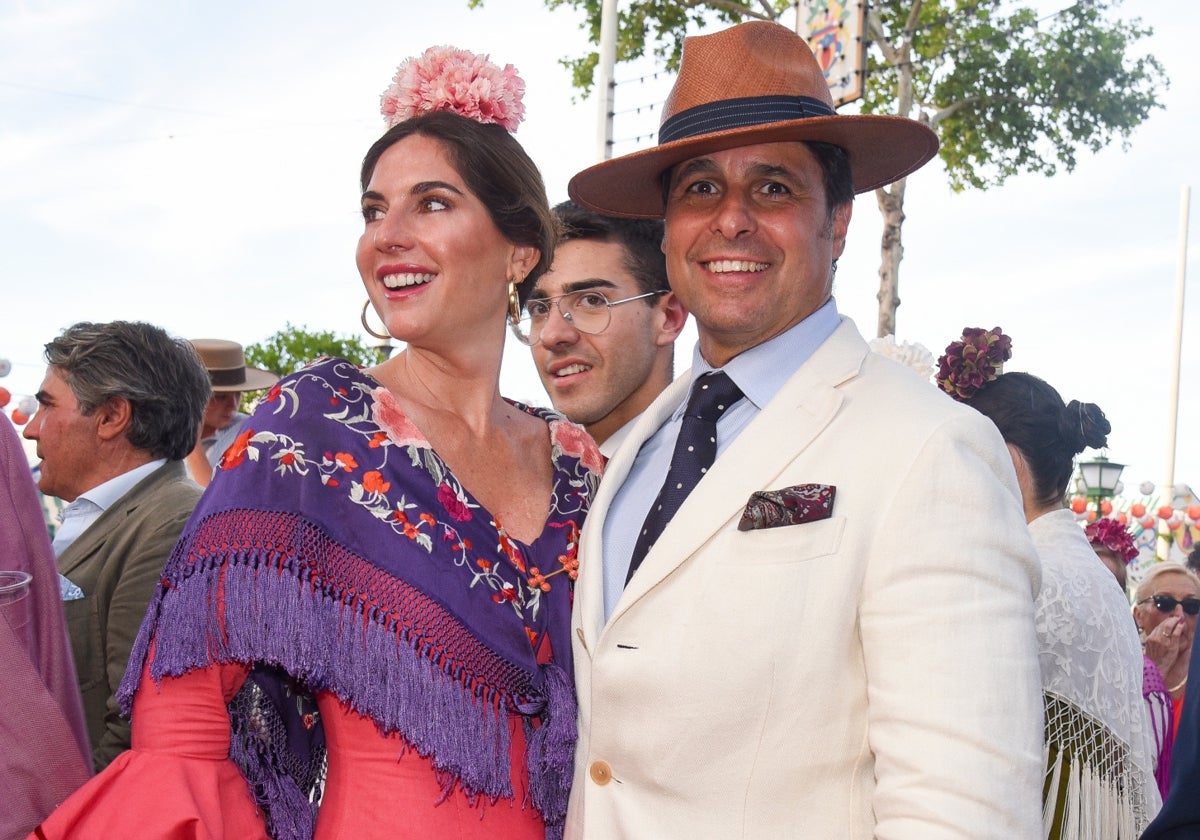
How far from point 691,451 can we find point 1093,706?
148cm

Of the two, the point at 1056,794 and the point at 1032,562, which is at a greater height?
the point at 1032,562

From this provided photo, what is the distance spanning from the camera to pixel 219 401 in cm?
652

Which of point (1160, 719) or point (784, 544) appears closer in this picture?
point (784, 544)

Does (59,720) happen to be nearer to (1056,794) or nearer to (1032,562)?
(1032,562)

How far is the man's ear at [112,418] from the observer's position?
4031 millimetres

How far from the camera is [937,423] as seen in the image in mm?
1909

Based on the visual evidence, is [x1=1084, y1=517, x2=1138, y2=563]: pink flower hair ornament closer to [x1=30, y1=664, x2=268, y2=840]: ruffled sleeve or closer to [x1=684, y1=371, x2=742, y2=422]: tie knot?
[x1=684, y1=371, x2=742, y2=422]: tie knot

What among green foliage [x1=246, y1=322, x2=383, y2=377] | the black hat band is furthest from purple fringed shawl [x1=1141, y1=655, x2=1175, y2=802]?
green foliage [x1=246, y1=322, x2=383, y2=377]

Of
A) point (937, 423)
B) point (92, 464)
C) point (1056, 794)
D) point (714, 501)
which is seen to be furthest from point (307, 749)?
point (92, 464)

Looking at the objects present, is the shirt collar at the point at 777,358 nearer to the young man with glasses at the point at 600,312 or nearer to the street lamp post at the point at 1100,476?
the young man with glasses at the point at 600,312

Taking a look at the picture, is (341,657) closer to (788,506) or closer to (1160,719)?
(788,506)

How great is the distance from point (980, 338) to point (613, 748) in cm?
220

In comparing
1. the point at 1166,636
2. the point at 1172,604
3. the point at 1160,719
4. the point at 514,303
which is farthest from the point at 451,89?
the point at 1172,604

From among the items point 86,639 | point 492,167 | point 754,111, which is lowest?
point 86,639
